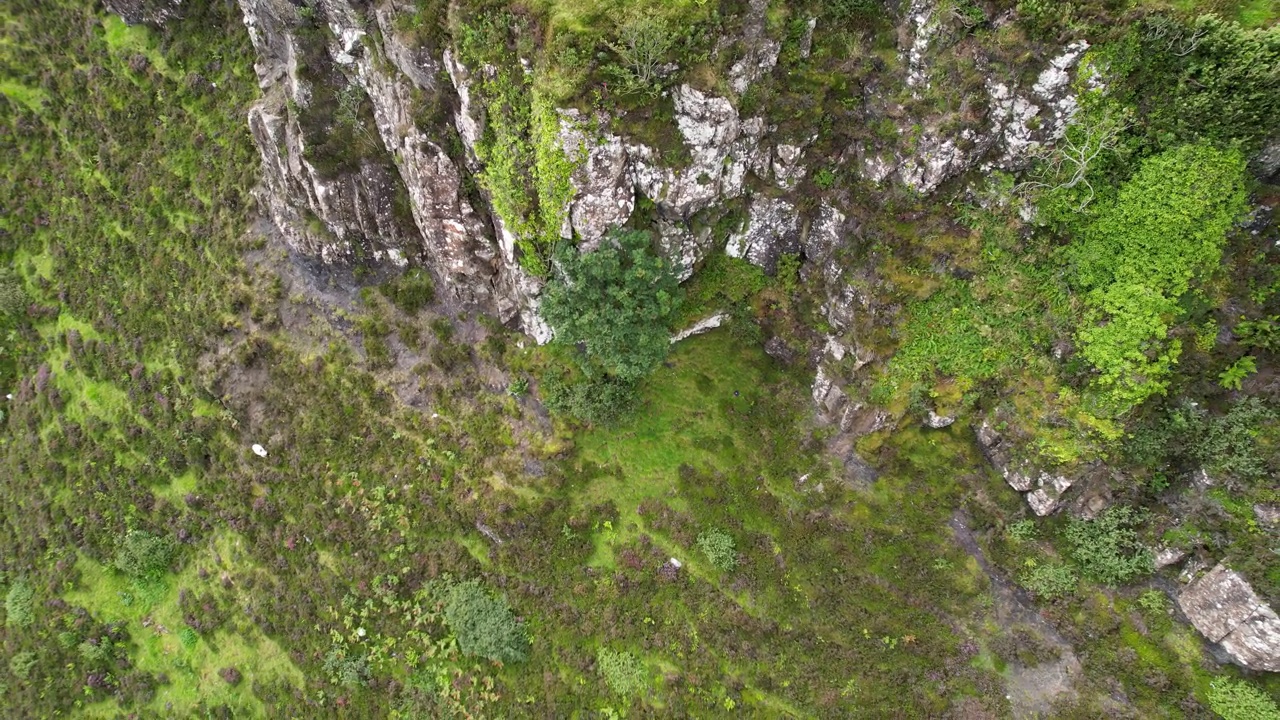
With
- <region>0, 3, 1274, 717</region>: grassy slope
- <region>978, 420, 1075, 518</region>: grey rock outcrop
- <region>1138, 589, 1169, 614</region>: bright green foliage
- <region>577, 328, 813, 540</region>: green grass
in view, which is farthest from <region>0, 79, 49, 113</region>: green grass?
<region>1138, 589, 1169, 614</region>: bright green foliage

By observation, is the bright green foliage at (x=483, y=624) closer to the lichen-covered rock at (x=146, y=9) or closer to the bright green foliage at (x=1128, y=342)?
the bright green foliage at (x=1128, y=342)

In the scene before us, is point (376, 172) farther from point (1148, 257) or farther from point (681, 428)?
point (1148, 257)

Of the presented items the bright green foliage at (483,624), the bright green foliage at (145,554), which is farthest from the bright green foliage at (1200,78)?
the bright green foliage at (145,554)

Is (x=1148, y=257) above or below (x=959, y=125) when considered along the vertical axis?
below

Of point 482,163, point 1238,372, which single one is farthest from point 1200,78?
point 482,163

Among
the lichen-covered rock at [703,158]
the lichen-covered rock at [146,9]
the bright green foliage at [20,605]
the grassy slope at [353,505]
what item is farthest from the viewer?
the bright green foliage at [20,605]

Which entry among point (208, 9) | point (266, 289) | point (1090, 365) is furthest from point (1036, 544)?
point (208, 9)

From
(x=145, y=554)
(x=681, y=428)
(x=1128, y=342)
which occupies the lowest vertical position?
(x=145, y=554)
